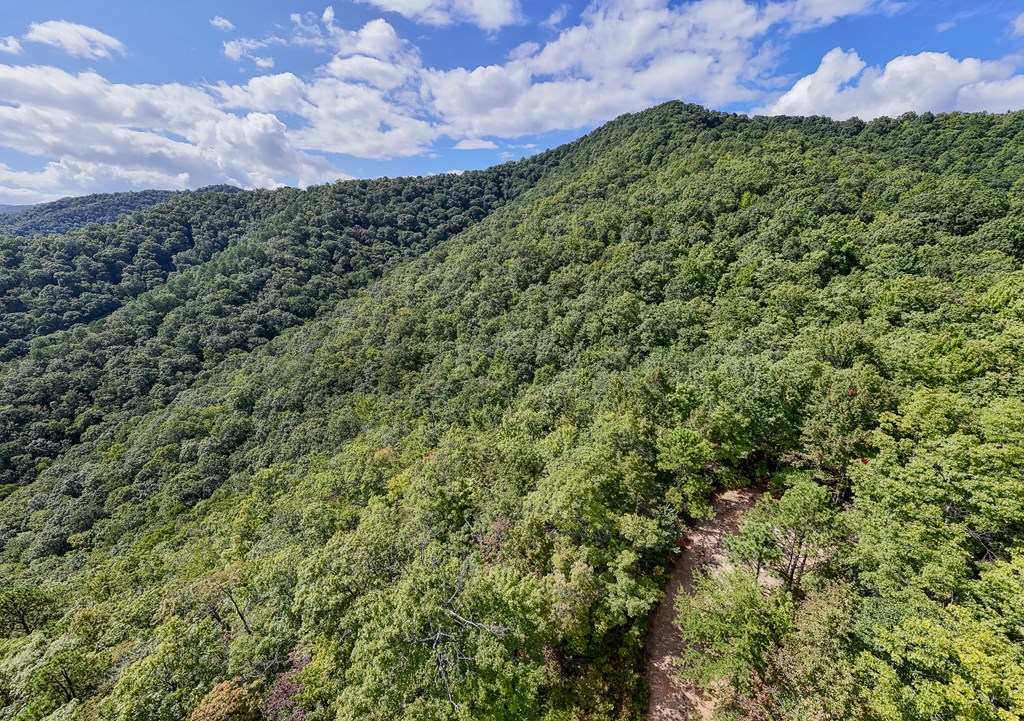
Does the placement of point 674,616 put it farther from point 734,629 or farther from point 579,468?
point 579,468

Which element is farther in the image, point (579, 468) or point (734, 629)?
point (579, 468)

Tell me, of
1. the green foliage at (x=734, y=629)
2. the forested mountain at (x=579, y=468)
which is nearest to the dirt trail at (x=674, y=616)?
the forested mountain at (x=579, y=468)

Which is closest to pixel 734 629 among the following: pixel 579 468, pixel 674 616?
pixel 674 616

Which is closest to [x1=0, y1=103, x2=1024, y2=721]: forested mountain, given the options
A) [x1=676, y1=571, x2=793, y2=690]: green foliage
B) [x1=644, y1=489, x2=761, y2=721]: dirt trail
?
[x1=676, y1=571, x2=793, y2=690]: green foliage

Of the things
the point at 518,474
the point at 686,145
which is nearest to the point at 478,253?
the point at 686,145

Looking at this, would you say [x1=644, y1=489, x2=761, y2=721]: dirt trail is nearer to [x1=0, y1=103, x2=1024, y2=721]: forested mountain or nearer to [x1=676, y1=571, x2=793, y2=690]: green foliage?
[x1=0, y1=103, x2=1024, y2=721]: forested mountain

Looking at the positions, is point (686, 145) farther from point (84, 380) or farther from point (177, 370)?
point (84, 380)
